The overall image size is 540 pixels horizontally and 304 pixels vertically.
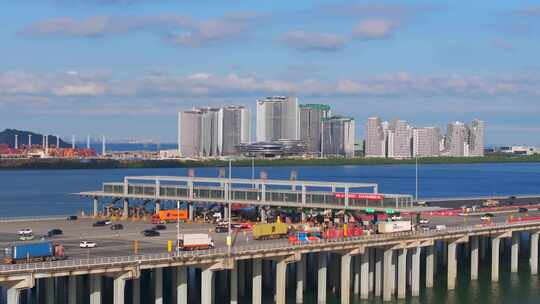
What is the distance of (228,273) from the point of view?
8425 centimetres

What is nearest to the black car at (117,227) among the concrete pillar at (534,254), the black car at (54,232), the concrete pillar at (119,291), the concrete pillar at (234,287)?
the black car at (54,232)

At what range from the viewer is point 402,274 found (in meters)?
80.2

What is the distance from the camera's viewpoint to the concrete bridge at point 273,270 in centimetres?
6147

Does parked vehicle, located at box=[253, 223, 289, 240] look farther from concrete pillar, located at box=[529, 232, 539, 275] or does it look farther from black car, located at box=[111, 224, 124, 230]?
concrete pillar, located at box=[529, 232, 539, 275]

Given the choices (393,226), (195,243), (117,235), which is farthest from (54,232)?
(393,226)

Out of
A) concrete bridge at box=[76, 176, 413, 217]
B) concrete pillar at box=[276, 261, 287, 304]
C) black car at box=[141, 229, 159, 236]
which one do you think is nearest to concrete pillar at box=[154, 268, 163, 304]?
concrete pillar at box=[276, 261, 287, 304]

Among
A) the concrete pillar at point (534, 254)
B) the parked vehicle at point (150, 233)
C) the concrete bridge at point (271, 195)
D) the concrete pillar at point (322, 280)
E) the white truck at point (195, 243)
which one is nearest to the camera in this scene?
the white truck at point (195, 243)

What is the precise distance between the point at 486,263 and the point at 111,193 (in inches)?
1865

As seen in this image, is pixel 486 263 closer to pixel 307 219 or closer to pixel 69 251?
pixel 307 219

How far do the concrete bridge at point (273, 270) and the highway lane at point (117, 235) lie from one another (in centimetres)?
239

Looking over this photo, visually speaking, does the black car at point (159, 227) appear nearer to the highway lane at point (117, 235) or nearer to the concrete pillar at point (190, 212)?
the highway lane at point (117, 235)

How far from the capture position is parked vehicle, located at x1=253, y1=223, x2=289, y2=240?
80.7m

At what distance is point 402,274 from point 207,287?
69.6 feet

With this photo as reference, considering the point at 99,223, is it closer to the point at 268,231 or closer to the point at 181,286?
the point at 268,231
